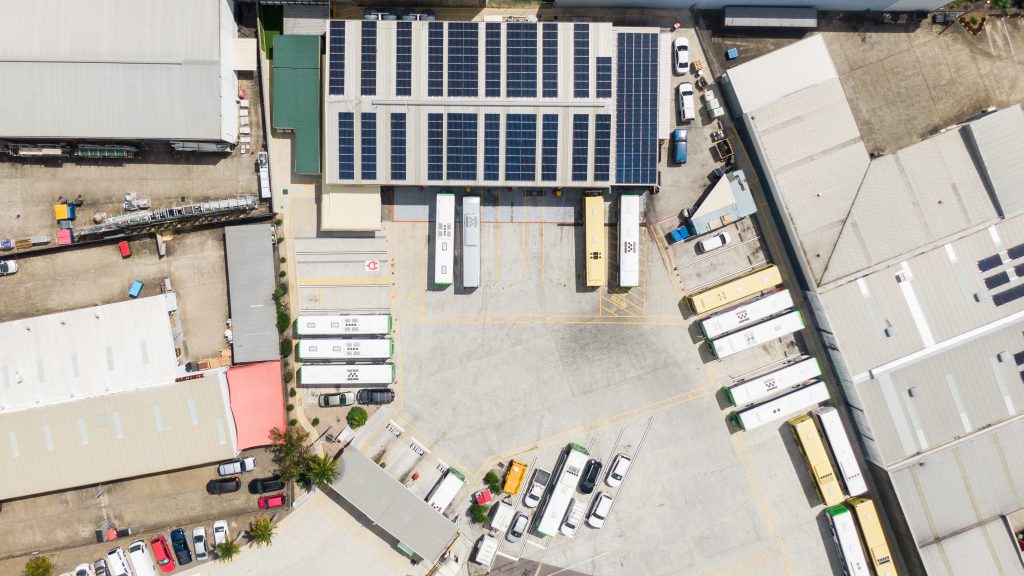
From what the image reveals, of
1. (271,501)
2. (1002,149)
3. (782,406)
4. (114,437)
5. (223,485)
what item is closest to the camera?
(1002,149)

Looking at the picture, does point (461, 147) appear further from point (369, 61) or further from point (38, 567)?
point (38, 567)

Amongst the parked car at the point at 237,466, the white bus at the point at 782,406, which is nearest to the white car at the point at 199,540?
the parked car at the point at 237,466

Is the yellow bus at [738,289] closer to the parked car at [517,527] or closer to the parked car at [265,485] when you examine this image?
the parked car at [517,527]

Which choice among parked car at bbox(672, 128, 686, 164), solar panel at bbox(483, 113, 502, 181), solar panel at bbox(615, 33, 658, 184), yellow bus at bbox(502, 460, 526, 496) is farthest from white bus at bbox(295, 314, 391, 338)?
parked car at bbox(672, 128, 686, 164)

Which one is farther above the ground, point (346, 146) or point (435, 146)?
point (346, 146)

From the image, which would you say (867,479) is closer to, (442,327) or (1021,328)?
(1021,328)

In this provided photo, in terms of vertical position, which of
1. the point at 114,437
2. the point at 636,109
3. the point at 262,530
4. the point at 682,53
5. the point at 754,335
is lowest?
the point at 262,530

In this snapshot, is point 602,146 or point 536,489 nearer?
point 602,146

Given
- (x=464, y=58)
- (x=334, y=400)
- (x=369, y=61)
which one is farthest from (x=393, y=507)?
(x=464, y=58)
